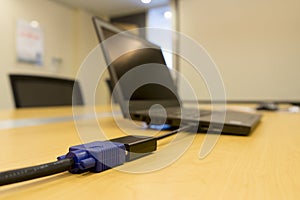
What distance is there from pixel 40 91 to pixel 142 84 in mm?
1376

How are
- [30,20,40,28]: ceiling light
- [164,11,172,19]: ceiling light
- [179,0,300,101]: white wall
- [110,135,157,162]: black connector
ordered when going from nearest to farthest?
[110,135,157,162]: black connector < [179,0,300,101]: white wall < [30,20,40,28]: ceiling light < [164,11,172,19]: ceiling light

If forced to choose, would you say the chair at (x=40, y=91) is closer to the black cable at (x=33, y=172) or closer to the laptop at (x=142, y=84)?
the laptop at (x=142, y=84)

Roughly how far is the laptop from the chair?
84 centimetres

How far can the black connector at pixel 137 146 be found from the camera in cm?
29

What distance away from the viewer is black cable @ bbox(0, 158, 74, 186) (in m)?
0.19

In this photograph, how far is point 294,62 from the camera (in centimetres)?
308

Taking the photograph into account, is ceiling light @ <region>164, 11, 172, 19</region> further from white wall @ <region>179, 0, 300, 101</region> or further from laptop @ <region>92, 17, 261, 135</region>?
→ laptop @ <region>92, 17, 261, 135</region>

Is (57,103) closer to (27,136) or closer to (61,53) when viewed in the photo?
(27,136)

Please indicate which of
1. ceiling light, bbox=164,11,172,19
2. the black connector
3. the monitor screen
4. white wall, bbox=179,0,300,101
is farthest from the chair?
ceiling light, bbox=164,11,172,19

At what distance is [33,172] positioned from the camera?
8.0 inches

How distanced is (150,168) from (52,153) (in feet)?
0.50

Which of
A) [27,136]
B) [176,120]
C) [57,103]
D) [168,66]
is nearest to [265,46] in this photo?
[57,103]

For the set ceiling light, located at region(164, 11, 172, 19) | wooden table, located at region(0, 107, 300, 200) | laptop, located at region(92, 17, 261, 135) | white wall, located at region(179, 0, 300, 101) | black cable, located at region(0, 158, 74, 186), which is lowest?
wooden table, located at region(0, 107, 300, 200)

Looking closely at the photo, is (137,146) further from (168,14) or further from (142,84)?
(168,14)
